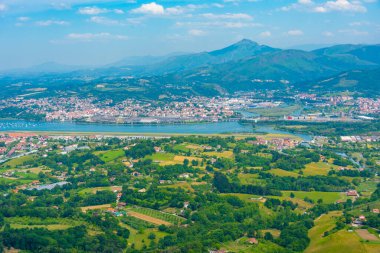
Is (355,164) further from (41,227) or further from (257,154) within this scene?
(41,227)

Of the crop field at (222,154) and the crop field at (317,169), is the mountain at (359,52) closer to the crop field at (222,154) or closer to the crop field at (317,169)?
the crop field at (222,154)

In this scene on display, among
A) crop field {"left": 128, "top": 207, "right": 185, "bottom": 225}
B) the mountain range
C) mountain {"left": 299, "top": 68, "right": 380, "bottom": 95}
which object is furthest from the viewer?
→ the mountain range

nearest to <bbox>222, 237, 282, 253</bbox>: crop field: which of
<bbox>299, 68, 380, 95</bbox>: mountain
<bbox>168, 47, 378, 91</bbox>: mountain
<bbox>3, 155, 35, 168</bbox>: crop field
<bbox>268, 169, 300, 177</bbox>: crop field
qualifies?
<bbox>268, 169, 300, 177</bbox>: crop field

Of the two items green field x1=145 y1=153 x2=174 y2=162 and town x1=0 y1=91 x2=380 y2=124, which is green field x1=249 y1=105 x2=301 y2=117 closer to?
town x1=0 y1=91 x2=380 y2=124

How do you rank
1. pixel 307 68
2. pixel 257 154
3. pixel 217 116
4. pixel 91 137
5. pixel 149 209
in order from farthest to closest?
pixel 307 68 < pixel 217 116 < pixel 91 137 < pixel 257 154 < pixel 149 209

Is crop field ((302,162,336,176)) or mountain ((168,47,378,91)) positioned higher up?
mountain ((168,47,378,91))

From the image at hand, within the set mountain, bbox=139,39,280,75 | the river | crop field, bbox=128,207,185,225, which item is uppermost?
mountain, bbox=139,39,280,75

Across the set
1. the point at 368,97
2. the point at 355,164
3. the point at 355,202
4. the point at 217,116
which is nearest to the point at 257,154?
the point at 355,164
